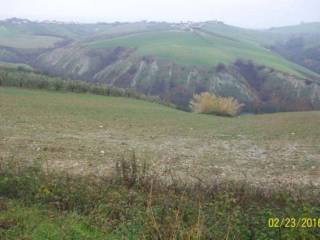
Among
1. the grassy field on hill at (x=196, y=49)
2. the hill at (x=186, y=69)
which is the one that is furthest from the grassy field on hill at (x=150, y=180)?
the grassy field on hill at (x=196, y=49)

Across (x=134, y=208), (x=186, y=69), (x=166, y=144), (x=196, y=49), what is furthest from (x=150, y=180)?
(x=196, y=49)

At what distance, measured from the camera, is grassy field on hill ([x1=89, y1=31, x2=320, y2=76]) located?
4593 inches

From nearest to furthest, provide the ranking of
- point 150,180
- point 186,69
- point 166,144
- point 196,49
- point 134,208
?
point 134,208 → point 150,180 → point 166,144 → point 186,69 → point 196,49

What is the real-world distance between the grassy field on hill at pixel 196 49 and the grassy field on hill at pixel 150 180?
92.3 metres

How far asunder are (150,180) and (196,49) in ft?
391

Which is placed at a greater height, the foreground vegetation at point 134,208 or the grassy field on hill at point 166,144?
the foreground vegetation at point 134,208

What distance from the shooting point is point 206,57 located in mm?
117062

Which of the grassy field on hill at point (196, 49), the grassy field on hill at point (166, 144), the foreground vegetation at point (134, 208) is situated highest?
the grassy field on hill at point (196, 49)

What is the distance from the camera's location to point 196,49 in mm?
127500

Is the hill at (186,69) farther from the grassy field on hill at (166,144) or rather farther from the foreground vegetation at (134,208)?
the foreground vegetation at (134,208)

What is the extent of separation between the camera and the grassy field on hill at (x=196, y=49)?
117 m

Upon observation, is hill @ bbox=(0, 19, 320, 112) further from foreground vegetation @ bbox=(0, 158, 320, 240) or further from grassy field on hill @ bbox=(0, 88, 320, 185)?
foreground vegetation @ bbox=(0, 158, 320, 240)

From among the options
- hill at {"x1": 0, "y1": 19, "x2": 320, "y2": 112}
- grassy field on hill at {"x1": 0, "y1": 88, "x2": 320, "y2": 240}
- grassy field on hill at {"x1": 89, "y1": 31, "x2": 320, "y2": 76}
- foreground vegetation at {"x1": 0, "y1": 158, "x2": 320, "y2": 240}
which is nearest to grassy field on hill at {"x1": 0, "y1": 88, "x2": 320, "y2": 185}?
grassy field on hill at {"x1": 0, "y1": 88, "x2": 320, "y2": 240}

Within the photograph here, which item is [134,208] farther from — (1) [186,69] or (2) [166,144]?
(1) [186,69]
